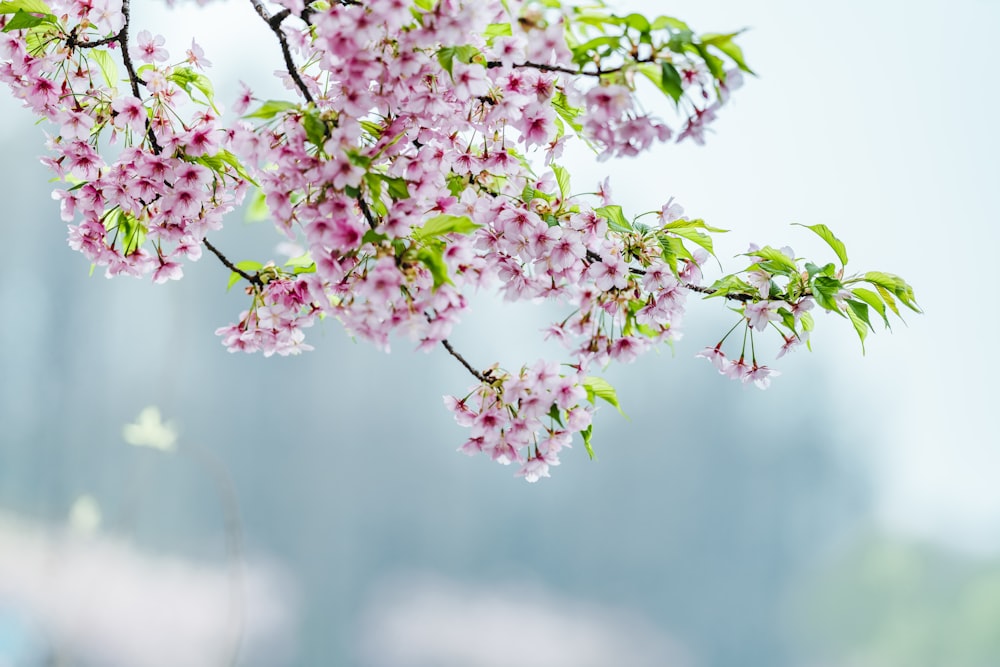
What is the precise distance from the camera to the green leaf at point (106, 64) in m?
0.80

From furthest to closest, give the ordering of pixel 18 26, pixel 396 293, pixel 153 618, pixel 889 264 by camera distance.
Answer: pixel 153 618
pixel 889 264
pixel 18 26
pixel 396 293

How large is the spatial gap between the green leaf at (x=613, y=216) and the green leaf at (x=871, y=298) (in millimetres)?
178

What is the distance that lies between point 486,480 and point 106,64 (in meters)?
1.78

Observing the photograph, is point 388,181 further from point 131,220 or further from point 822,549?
point 822,549

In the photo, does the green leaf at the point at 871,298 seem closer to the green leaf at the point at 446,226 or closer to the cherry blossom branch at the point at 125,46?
the green leaf at the point at 446,226

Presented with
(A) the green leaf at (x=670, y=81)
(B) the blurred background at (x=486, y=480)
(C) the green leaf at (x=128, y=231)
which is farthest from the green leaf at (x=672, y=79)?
(B) the blurred background at (x=486, y=480)

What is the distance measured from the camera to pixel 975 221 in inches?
88.3

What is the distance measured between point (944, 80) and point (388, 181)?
204 cm

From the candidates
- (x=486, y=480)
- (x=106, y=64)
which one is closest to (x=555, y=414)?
(x=106, y=64)

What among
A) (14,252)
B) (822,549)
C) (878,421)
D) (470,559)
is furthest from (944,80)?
(14,252)

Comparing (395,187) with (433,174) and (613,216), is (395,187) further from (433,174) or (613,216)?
(613,216)

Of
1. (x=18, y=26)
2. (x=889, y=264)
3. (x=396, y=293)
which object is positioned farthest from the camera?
(x=889, y=264)

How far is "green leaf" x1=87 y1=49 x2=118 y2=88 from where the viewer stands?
0.80 m

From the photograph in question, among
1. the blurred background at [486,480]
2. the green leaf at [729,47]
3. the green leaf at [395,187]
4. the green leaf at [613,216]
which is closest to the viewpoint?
the green leaf at [729,47]
